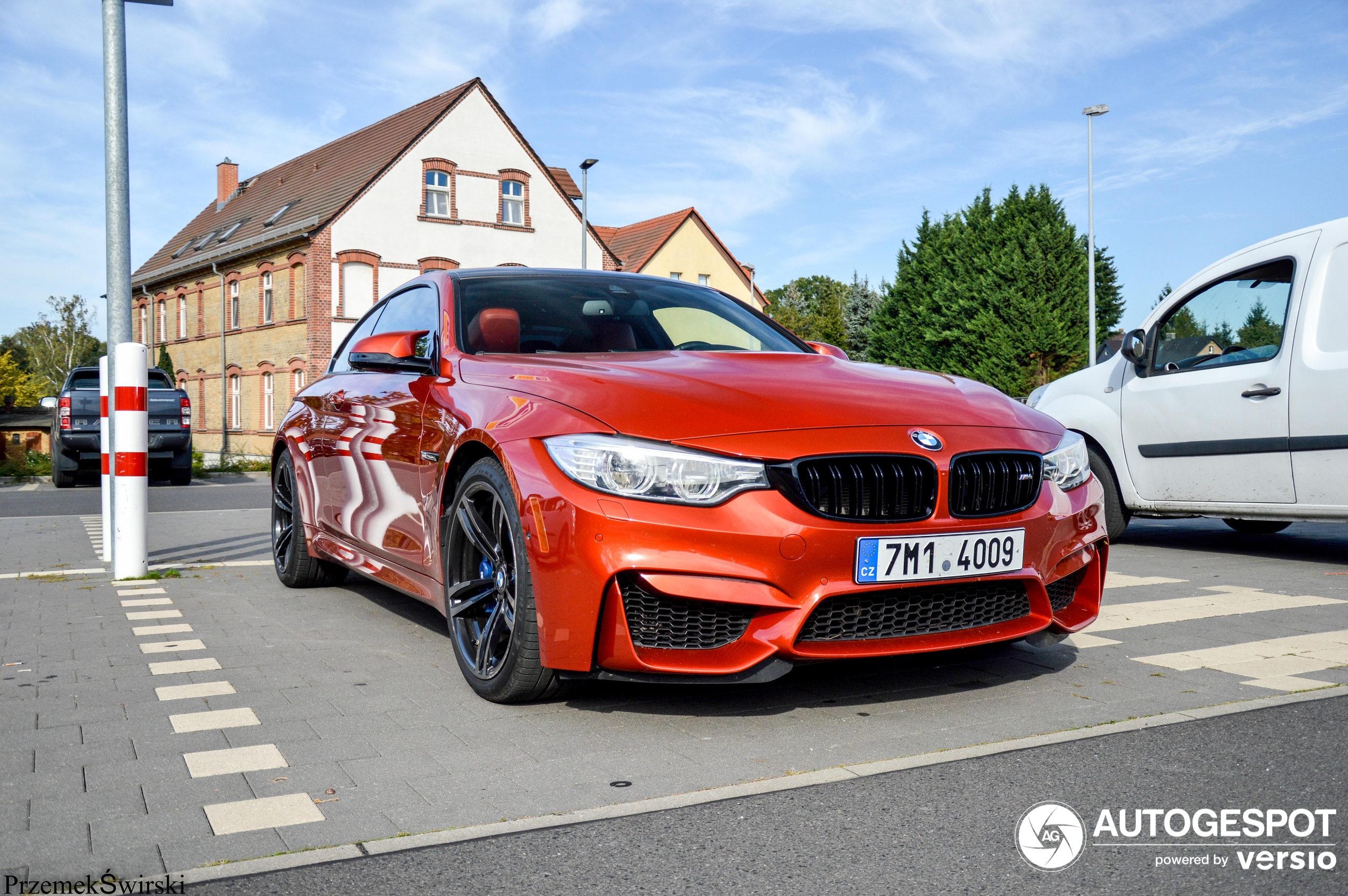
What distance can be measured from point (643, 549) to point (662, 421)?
396mm

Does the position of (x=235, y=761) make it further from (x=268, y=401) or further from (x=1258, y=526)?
(x=268, y=401)

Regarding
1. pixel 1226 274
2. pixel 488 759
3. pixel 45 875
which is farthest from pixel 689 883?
pixel 1226 274

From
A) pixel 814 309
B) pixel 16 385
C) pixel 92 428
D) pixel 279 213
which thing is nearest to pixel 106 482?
pixel 92 428

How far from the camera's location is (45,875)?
2535 millimetres

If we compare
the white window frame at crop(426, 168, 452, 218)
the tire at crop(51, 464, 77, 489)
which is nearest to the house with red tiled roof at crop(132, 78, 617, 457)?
the white window frame at crop(426, 168, 452, 218)

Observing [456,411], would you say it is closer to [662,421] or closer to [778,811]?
[662,421]

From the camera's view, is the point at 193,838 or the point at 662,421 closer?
the point at 193,838

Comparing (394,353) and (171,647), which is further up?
(394,353)

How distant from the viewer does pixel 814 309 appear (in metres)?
91.4

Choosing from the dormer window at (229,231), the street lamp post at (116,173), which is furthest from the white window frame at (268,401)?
the street lamp post at (116,173)

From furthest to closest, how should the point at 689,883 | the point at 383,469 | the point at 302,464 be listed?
1. the point at 302,464
2. the point at 383,469
3. the point at 689,883

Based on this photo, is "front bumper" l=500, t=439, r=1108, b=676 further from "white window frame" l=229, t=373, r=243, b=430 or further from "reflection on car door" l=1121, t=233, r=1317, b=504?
"white window frame" l=229, t=373, r=243, b=430

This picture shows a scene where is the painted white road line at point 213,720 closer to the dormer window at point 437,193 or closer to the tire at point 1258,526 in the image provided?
the tire at point 1258,526

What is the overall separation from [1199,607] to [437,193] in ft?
107
